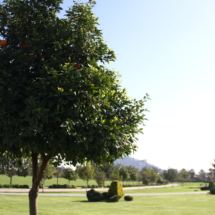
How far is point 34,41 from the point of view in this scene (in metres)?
8.47

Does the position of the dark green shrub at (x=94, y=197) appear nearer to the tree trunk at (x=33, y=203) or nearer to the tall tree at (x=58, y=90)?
the tree trunk at (x=33, y=203)

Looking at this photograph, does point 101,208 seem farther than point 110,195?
No

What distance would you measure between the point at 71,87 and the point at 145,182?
82.9 meters

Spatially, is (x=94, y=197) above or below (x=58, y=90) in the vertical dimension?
below

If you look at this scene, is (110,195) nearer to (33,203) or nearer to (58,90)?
(33,203)

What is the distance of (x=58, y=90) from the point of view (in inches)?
304

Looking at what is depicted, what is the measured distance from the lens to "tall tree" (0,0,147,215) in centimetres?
769

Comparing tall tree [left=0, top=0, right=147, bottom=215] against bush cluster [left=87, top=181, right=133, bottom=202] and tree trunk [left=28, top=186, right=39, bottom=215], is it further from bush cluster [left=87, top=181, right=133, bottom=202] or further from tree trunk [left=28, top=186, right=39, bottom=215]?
bush cluster [left=87, top=181, right=133, bottom=202]

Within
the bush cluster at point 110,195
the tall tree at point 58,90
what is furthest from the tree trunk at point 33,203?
the bush cluster at point 110,195

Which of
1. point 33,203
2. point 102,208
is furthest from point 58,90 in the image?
point 102,208

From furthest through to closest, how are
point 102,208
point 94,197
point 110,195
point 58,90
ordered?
point 110,195 → point 94,197 → point 102,208 → point 58,90

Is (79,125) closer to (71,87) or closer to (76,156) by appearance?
(71,87)

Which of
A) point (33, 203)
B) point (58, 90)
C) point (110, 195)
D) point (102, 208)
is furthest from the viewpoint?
point (110, 195)

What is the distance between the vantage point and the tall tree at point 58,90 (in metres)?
7.69
